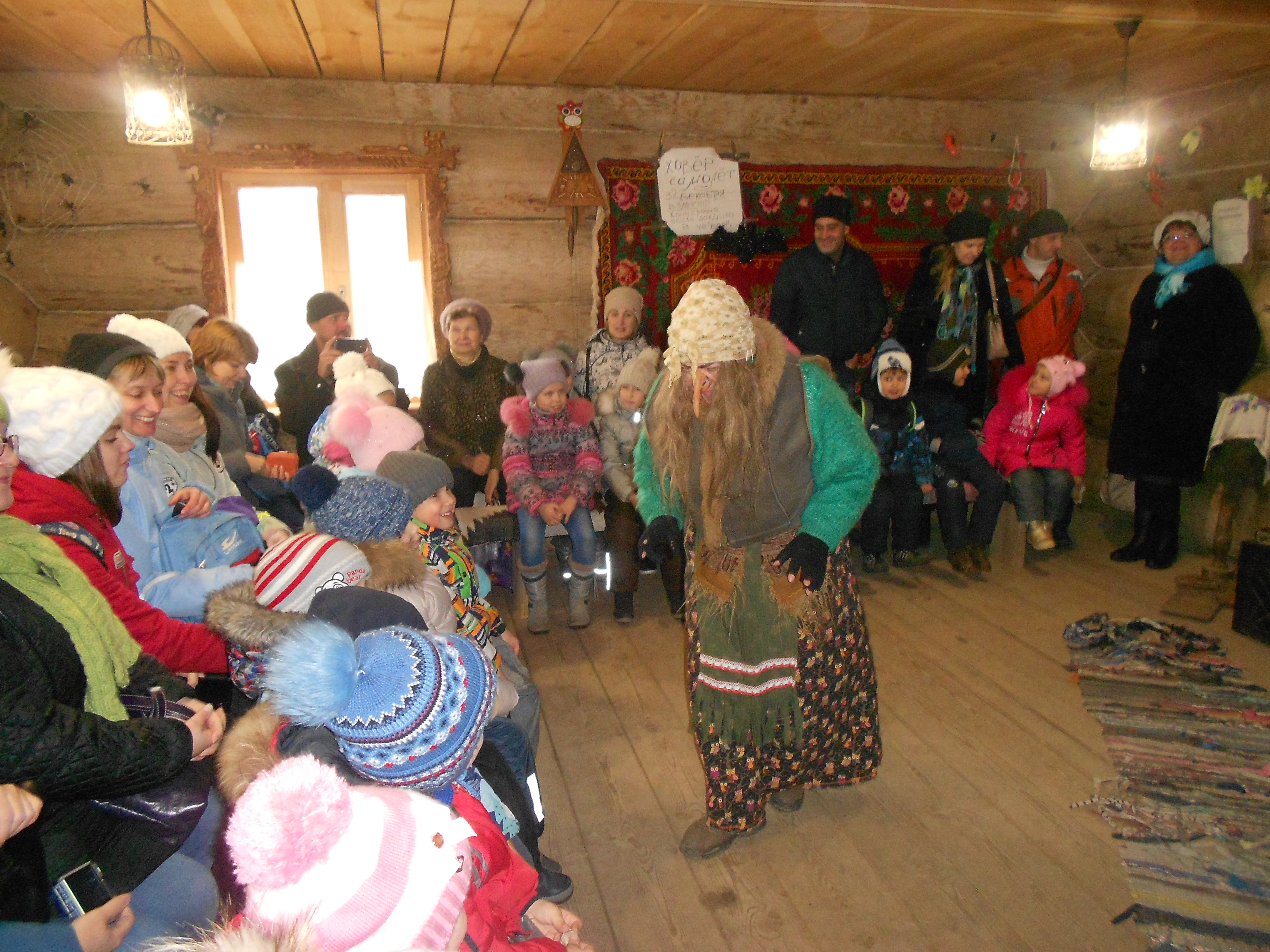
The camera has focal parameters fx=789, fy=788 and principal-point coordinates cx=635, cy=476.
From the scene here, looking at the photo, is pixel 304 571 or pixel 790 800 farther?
pixel 790 800

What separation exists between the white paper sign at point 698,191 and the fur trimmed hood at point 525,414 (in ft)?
5.29

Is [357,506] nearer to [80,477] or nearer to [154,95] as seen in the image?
[80,477]

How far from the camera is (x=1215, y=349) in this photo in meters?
4.06

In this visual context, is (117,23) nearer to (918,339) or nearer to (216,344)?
(216,344)

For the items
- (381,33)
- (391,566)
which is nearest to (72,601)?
(391,566)

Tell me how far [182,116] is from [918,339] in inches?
149

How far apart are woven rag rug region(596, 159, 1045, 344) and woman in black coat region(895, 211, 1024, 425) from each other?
0.44m

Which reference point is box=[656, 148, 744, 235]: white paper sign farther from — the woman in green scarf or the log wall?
the woman in green scarf

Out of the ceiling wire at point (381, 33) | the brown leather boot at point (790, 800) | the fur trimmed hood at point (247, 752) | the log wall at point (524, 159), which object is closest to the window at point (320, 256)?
the log wall at point (524, 159)

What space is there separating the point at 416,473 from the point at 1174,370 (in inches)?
156

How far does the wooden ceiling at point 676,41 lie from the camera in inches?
121

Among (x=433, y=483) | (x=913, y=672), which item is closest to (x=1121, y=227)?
(x=913, y=672)

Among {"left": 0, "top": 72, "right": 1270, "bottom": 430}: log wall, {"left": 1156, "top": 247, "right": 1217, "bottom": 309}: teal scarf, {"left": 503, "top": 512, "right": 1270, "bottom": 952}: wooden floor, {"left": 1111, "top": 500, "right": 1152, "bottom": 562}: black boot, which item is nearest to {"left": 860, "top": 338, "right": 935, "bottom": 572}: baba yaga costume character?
{"left": 503, "top": 512, "right": 1270, "bottom": 952}: wooden floor

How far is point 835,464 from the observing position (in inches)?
77.5
